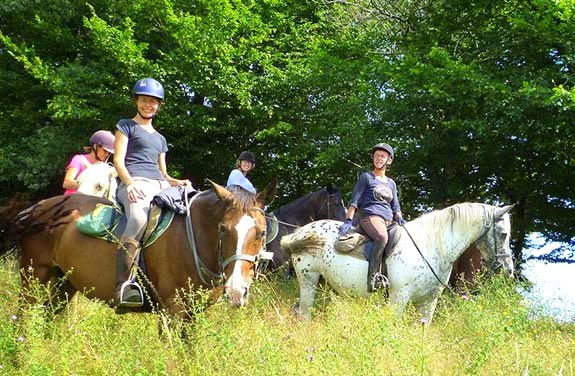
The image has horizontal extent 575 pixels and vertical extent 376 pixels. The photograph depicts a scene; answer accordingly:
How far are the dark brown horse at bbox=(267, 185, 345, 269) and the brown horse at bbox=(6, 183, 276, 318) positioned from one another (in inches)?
197

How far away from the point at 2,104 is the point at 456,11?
14801 mm

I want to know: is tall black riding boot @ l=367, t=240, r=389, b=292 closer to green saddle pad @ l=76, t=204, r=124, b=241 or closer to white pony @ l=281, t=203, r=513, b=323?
white pony @ l=281, t=203, r=513, b=323

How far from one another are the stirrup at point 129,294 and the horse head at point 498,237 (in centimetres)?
429

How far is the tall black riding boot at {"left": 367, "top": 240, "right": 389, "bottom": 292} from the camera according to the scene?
7453 mm

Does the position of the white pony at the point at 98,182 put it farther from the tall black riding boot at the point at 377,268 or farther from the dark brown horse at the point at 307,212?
the dark brown horse at the point at 307,212

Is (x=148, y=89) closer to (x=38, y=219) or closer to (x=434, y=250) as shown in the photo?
(x=38, y=219)

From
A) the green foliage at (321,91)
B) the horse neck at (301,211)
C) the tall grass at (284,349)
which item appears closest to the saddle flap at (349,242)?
the tall grass at (284,349)

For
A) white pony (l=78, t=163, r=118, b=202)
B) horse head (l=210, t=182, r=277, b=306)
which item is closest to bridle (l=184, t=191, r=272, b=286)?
horse head (l=210, t=182, r=277, b=306)

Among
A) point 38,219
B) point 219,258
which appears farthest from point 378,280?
point 38,219

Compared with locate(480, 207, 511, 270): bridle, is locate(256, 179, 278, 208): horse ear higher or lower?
higher

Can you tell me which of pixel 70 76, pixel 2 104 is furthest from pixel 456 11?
pixel 2 104

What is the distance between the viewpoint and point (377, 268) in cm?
751

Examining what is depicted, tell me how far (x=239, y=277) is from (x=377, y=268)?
137 inches

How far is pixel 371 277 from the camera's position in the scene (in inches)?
297
